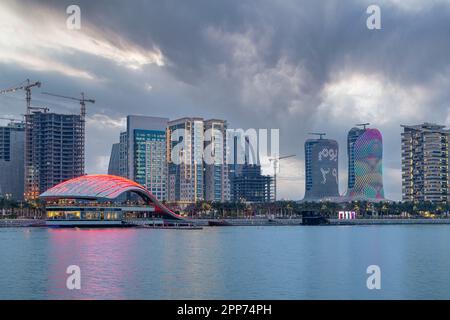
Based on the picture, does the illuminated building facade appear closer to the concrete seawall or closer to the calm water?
the concrete seawall

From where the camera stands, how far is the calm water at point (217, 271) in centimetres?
4722

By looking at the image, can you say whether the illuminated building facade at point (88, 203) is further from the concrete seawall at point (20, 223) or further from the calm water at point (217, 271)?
the calm water at point (217, 271)

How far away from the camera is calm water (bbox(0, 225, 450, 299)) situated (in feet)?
155

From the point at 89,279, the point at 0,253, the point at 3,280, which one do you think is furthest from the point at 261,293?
the point at 0,253

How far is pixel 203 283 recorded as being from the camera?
52.0m

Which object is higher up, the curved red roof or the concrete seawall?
the curved red roof

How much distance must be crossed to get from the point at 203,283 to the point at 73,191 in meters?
110

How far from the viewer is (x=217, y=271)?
197 ft
